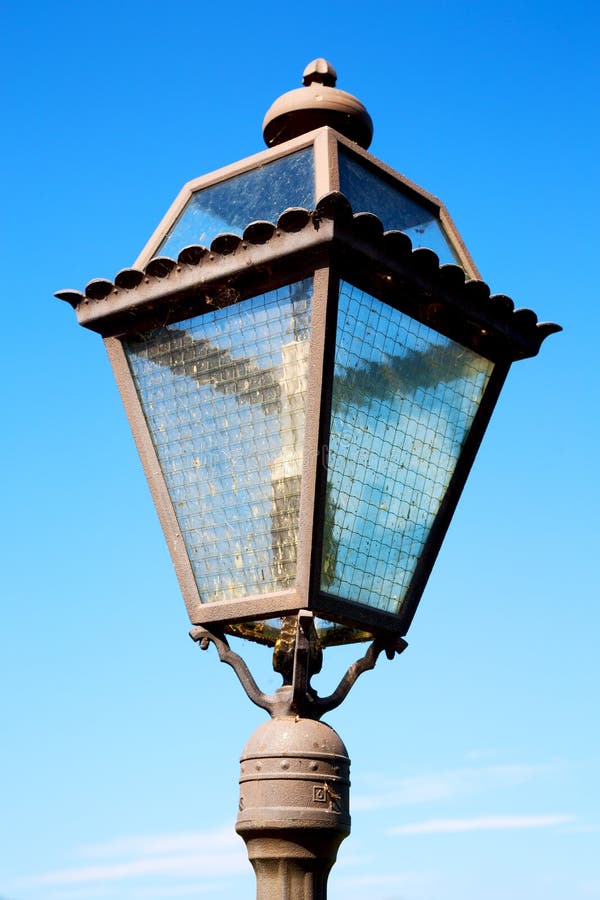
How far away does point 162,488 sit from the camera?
4535mm

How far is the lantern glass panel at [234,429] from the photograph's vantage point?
13.9ft

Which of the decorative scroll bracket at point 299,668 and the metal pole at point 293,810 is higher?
the decorative scroll bracket at point 299,668

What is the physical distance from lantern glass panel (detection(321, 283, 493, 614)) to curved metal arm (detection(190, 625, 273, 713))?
45cm

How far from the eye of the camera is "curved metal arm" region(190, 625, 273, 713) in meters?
4.38

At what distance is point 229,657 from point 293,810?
0.64 m

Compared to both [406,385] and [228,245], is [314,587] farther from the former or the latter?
[228,245]

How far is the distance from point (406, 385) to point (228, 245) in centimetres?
77

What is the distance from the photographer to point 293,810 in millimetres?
4004

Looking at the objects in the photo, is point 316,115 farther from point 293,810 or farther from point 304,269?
point 293,810

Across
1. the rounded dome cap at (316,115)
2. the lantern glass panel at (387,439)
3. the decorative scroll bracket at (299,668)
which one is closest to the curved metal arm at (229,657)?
the decorative scroll bracket at (299,668)

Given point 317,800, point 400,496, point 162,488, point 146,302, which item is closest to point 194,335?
point 146,302

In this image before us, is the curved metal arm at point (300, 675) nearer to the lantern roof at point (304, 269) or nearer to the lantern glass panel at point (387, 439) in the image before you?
the lantern glass panel at point (387, 439)

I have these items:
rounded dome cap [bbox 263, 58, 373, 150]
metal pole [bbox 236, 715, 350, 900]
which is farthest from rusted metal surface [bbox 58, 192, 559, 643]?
rounded dome cap [bbox 263, 58, 373, 150]

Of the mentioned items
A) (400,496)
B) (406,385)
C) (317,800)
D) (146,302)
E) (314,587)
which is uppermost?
(146,302)
